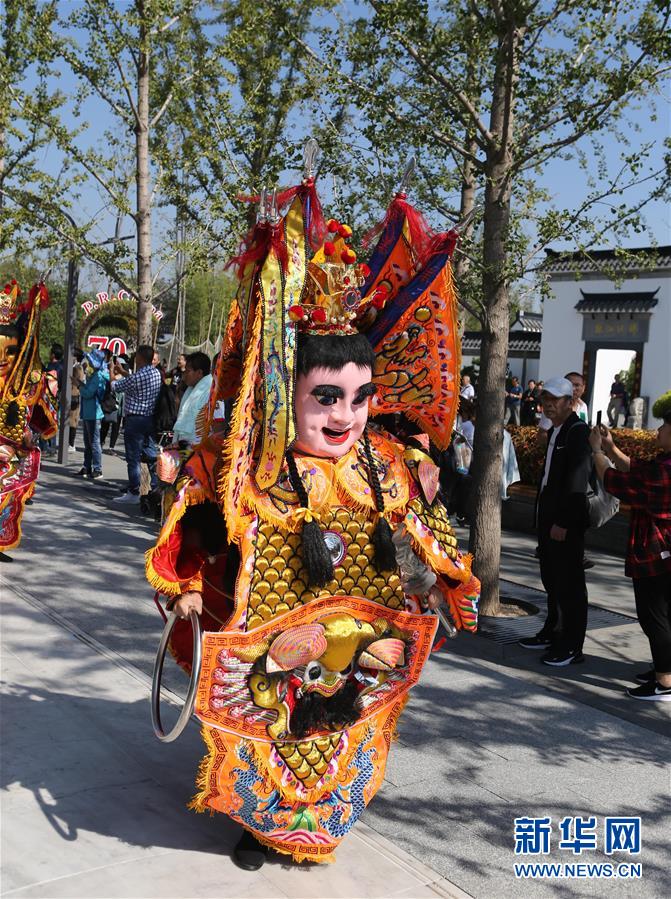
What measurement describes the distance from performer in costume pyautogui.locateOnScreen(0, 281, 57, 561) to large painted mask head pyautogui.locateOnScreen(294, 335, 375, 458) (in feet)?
14.1

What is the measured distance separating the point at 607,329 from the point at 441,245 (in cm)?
2126

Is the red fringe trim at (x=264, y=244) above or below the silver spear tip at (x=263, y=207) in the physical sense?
below

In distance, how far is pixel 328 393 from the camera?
321 cm

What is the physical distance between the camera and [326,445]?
327 cm

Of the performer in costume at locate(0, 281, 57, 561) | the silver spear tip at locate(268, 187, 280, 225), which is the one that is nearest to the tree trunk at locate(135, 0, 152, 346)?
the performer in costume at locate(0, 281, 57, 561)

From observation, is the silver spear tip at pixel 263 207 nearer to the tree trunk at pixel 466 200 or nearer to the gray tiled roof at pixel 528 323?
the tree trunk at pixel 466 200

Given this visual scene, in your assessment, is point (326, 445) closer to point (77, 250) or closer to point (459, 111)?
point (459, 111)

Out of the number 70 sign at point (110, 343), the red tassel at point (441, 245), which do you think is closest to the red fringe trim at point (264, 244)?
the red tassel at point (441, 245)

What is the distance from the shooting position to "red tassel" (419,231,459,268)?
3416mm

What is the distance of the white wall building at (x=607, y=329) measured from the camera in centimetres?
2214

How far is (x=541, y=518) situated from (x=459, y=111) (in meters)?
3.00

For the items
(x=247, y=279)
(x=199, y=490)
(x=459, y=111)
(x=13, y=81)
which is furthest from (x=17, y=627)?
(x=13, y=81)

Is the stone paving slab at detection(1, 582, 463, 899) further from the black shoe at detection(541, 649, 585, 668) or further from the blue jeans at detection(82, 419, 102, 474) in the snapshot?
the blue jeans at detection(82, 419, 102, 474)

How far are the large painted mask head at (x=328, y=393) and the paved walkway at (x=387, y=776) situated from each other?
1.49 meters
